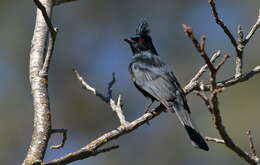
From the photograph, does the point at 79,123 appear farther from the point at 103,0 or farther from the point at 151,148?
the point at 103,0

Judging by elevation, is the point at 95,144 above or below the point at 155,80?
below

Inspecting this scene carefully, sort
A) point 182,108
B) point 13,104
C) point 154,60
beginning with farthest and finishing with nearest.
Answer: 1. point 13,104
2. point 154,60
3. point 182,108

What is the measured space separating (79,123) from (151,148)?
1.74 m

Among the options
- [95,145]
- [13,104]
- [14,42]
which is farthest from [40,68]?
[14,42]

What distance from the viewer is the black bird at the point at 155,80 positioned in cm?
555

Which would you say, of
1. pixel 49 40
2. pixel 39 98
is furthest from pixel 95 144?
pixel 49 40

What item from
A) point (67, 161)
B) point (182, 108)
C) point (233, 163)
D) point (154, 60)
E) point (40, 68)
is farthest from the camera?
point (233, 163)

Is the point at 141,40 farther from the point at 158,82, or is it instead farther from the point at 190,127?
the point at 190,127

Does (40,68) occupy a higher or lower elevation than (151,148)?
lower

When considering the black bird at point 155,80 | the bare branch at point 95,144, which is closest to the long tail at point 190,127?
the black bird at point 155,80

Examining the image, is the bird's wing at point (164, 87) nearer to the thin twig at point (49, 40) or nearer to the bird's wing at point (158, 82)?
the bird's wing at point (158, 82)

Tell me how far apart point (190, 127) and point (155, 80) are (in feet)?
3.49

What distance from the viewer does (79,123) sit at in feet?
46.6

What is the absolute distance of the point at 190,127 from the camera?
527 centimetres
